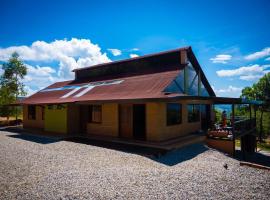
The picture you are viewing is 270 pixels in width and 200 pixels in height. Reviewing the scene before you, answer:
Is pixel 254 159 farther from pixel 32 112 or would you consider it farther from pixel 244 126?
pixel 32 112

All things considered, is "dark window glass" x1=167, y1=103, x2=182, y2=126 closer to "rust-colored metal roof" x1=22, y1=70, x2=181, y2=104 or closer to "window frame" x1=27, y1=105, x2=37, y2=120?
"rust-colored metal roof" x1=22, y1=70, x2=181, y2=104

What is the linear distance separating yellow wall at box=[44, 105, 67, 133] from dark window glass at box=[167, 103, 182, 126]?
7.19 m

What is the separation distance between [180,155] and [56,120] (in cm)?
1000

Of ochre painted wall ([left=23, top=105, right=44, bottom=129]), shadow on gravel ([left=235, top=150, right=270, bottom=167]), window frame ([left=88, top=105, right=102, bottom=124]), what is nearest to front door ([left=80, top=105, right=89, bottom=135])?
window frame ([left=88, top=105, right=102, bottom=124])

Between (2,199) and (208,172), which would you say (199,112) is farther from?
(2,199)

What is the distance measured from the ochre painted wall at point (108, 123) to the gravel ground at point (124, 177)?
3966mm

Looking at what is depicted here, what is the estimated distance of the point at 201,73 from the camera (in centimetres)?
1666

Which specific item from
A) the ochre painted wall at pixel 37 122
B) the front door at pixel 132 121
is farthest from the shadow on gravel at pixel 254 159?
the ochre painted wall at pixel 37 122

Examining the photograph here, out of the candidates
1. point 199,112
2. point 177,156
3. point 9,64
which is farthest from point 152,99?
point 9,64

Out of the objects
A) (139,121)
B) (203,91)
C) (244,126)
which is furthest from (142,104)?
(203,91)

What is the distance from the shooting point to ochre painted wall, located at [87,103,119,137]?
41.1 feet

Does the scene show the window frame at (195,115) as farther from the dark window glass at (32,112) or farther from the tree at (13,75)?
the tree at (13,75)

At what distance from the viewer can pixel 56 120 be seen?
48.7 feet

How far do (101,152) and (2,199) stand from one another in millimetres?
4668
